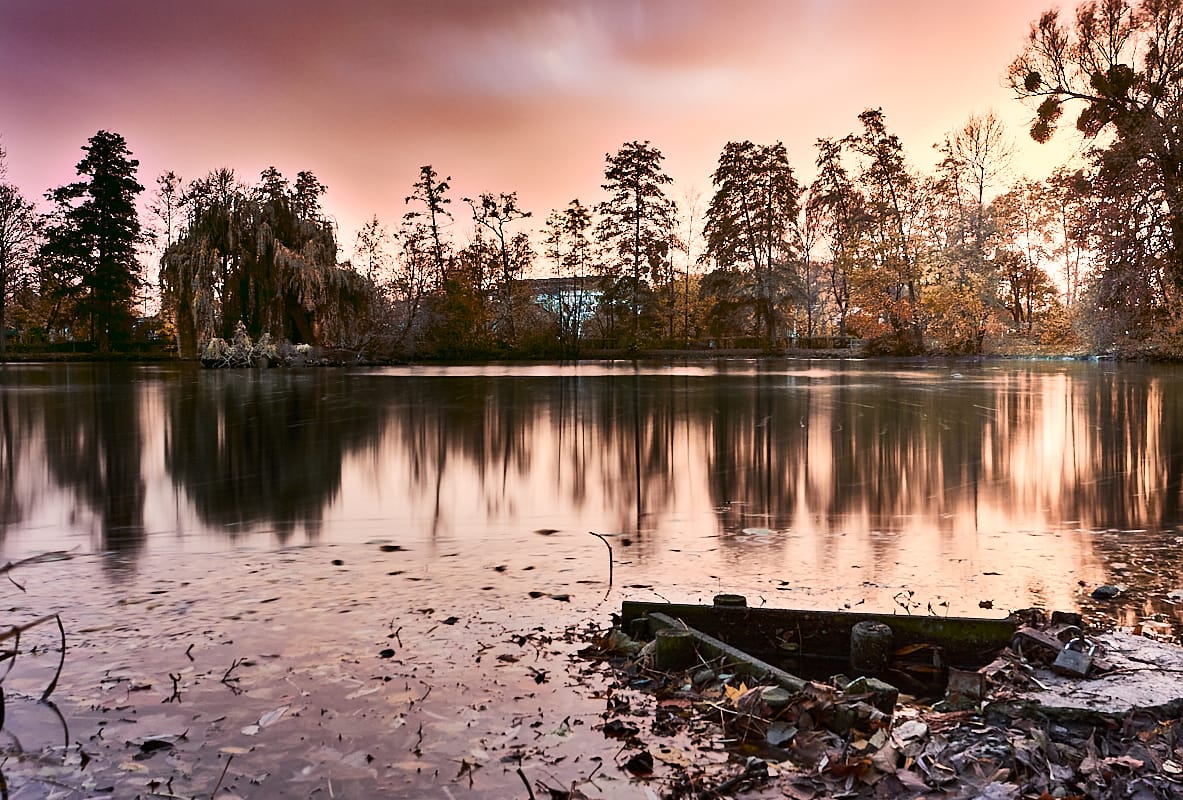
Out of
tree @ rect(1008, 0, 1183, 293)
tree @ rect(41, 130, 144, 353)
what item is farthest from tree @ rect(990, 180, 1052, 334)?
tree @ rect(41, 130, 144, 353)

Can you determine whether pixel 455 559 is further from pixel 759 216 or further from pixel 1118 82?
pixel 759 216

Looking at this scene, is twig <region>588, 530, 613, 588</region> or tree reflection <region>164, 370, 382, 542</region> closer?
twig <region>588, 530, 613, 588</region>

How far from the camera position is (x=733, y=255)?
64125 mm

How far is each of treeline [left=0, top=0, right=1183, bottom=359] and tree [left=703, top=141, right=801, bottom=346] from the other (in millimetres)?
144

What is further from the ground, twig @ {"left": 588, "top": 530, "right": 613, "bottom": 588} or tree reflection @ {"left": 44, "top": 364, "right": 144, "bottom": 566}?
tree reflection @ {"left": 44, "top": 364, "right": 144, "bottom": 566}

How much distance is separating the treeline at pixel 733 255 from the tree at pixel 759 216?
0.47ft

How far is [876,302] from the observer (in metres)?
51.0

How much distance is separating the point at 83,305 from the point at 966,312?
63.3 metres

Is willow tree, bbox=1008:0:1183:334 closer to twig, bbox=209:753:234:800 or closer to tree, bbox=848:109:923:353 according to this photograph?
tree, bbox=848:109:923:353

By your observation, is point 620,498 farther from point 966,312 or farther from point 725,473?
point 966,312

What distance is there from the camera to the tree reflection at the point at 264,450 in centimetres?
730

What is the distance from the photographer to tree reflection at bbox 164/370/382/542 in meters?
7.30

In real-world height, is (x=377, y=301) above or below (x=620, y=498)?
above

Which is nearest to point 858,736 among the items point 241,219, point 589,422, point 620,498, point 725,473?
point 620,498
